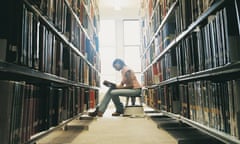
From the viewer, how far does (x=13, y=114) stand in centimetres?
96

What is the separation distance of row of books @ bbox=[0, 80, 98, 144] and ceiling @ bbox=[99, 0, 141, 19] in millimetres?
5947

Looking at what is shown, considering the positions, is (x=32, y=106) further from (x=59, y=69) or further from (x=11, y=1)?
(x=59, y=69)

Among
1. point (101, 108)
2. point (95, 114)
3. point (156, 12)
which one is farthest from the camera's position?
point (101, 108)

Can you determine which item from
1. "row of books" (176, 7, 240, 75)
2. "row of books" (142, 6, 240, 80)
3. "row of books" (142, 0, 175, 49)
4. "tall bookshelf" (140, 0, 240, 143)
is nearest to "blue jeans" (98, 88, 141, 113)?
"row of books" (142, 0, 175, 49)

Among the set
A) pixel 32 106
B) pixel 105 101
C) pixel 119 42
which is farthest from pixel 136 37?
pixel 32 106

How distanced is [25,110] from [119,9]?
7.02 m

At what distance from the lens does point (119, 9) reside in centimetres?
775

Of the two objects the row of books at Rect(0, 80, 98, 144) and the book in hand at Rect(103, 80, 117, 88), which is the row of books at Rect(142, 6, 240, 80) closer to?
the row of books at Rect(0, 80, 98, 144)

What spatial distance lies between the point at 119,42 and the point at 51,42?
263 inches

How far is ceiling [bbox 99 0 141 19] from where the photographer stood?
7.25 metres

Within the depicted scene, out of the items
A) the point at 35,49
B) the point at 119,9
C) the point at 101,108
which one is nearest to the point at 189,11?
the point at 35,49

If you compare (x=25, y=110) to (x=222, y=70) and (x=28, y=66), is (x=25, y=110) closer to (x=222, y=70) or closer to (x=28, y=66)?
(x=28, y=66)

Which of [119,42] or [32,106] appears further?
[119,42]

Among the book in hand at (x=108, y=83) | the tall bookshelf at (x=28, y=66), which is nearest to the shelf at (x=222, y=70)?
the tall bookshelf at (x=28, y=66)
